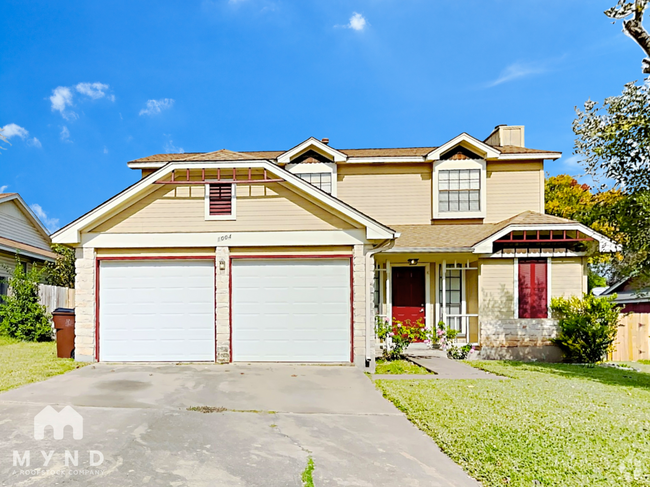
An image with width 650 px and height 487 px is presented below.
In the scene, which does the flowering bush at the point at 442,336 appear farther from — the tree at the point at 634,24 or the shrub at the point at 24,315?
the shrub at the point at 24,315

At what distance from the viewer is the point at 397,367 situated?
977 cm

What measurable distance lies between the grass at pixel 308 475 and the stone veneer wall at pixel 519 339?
908cm

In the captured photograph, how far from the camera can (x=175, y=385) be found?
7469 mm

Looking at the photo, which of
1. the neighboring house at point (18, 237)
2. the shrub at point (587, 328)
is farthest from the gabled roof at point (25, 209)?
the shrub at point (587, 328)

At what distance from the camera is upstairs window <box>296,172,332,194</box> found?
46.3 ft

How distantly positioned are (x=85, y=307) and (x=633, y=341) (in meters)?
15.5

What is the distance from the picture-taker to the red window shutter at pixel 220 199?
380 inches

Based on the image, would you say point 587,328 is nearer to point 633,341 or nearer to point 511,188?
point 633,341

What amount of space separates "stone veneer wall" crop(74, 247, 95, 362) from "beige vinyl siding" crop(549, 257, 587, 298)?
1252 cm

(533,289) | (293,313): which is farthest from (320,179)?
(533,289)

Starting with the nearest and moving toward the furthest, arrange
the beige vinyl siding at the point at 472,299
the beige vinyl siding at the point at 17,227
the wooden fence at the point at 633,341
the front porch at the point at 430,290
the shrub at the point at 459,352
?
1. the shrub at the point at 459,352
2. the wooden fence at the point at 633,341
3. the front porch at the point at 430,290
4. the beige vinyl siding at the point at 472,299
5. the beige vinyl siding at the point at 17,227

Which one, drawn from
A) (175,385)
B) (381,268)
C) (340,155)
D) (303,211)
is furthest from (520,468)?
(340,155)

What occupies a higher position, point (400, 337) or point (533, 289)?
point (533, 289)

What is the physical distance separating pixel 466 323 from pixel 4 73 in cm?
1216
